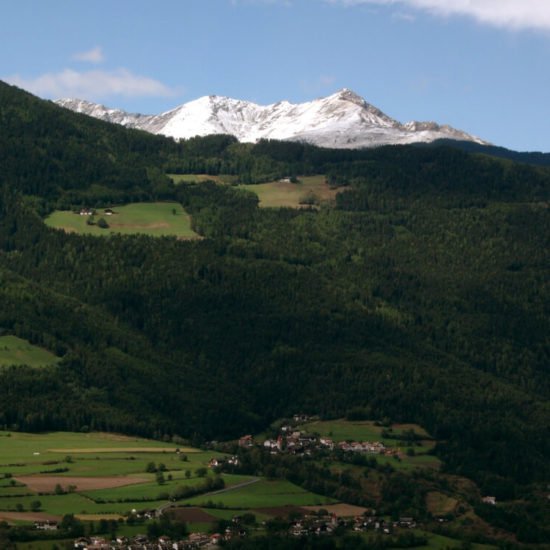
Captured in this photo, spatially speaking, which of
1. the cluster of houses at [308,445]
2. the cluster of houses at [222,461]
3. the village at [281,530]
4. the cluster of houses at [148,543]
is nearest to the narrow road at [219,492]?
the cluster of houses at [222,461]

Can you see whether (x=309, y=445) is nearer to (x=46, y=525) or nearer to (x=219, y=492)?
(x=219, y=492)

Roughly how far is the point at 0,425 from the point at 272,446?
2641 centimetres

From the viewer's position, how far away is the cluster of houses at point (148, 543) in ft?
462

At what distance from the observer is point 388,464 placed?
180500mm

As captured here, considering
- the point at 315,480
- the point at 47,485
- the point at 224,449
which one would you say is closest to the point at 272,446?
the point at 224,449

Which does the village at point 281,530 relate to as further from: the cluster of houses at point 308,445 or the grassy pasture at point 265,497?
the cluster of houses at point 308,445

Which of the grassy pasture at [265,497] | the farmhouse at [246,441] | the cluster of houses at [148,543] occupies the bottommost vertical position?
the cluster of houses at [148,543]

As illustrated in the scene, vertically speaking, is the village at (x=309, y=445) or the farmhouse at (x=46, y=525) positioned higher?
the village at (x=309, y=445)

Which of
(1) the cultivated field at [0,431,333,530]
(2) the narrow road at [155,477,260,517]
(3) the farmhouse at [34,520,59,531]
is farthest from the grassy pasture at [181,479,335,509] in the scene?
(3) the farmhouse at [34,520,59,531]

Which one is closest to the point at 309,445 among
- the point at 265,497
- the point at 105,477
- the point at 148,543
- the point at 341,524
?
the point at 265,497

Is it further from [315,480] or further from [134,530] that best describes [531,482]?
[134,530]

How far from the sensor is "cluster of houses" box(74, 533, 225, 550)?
140750mm

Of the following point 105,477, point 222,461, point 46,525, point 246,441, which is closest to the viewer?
point 46,525

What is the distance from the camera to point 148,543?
470 ft
